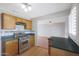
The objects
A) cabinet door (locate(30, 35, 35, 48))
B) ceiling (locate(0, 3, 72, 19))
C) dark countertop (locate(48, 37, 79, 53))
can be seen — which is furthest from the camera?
cabinet door (locate(30, 35, 35, 48))

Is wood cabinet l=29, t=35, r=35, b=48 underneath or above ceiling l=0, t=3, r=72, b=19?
underneath

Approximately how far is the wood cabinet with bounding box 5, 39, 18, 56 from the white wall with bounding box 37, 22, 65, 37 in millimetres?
459

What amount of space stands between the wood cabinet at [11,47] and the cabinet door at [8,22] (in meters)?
0.27

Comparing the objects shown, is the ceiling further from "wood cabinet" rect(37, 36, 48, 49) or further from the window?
"wood cabinet" rect(37, 36, 48, 49)

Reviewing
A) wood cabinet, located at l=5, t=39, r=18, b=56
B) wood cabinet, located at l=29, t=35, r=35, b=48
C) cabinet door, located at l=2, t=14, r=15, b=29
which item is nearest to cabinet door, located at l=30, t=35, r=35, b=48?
wood cabinet, located at l=29, t=35, r=35, b=48

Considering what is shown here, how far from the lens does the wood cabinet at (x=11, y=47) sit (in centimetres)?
119

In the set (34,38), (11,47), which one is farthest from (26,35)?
(11,47)

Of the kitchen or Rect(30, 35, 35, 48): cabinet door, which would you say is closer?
the kitchen

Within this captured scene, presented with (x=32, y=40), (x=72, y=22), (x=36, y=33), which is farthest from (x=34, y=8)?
(x=72, y=22)

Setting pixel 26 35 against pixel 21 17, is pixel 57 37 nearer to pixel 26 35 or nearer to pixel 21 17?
pixel 26 35

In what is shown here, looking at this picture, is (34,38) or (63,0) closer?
(63,0)

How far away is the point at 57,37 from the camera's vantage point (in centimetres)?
125

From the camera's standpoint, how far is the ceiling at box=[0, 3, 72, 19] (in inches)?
45.3

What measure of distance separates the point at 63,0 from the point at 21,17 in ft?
2.40
